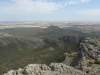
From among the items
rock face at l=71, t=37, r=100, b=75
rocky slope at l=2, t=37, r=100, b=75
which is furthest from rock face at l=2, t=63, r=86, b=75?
rock face at l=71, t=37, r=100, b=75

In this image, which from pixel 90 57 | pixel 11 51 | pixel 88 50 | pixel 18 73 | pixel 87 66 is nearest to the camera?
pixel 18 73

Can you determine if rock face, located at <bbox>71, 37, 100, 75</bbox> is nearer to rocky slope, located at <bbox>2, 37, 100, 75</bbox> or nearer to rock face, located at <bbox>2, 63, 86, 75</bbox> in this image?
rocky slope, located at <bbox>2, 37, 100, 75</bbox>

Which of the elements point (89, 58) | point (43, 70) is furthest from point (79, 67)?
point (43, 70)

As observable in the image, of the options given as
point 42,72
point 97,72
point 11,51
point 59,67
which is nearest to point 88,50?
point 97,72

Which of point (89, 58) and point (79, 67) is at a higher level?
point (89, 58)

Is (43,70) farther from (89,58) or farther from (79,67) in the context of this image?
(89,58)

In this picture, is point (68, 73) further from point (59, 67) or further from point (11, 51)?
point (11, 51)

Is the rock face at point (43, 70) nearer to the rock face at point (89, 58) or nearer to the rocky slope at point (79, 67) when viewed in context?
the rocky slope at point (79, 67)

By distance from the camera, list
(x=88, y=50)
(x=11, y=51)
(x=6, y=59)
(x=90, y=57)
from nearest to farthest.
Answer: (x=90, y=57) < (x=88, y=50) < (x=6, y=59) < (x=11, y=51)
